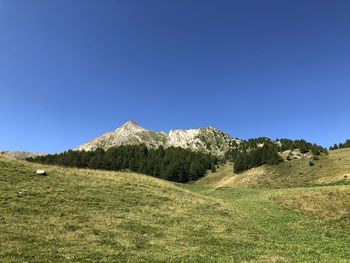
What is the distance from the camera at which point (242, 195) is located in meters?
60.8

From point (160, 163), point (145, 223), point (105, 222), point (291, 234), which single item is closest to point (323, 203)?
point (291, 234)

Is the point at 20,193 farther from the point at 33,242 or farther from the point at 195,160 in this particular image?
the point at 195,160

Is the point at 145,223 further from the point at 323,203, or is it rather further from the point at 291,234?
the point at 323,203

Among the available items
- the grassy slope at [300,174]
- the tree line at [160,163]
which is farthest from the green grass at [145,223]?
the tree line at [160,163]

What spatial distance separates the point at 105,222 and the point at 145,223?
11.4 feet

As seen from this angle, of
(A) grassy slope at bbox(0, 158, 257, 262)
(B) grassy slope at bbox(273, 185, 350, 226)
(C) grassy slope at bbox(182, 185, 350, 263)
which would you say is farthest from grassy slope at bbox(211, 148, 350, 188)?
(A) grassy slope at bbox(0, 158, 257, 262)

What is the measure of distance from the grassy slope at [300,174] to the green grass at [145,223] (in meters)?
34.5

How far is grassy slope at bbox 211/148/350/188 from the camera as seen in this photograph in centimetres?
8200

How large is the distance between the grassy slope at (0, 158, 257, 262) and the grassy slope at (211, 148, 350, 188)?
152 ft

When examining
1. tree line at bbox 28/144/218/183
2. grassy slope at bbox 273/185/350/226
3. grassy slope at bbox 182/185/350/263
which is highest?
tree line at bbox 28/144/218/183

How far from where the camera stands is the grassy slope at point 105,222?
2291 centimetres

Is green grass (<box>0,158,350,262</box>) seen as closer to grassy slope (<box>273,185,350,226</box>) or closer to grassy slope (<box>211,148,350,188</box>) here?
grassy slope (<box>273,185,350,226</box>)

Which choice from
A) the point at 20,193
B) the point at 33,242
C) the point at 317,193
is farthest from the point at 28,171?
the point at 317,193

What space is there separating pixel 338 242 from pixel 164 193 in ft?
68.4
